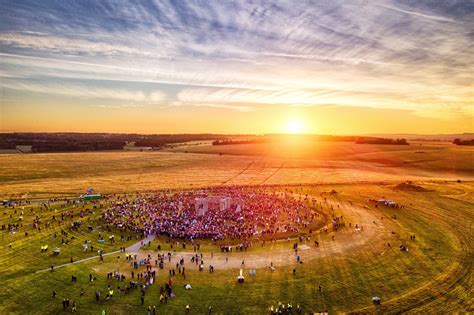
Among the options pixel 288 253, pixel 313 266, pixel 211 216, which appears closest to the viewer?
pixel 313 266

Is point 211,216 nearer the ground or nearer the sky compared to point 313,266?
nearer the sky

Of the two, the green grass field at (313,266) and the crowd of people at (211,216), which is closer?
the green grass field at (313,266)

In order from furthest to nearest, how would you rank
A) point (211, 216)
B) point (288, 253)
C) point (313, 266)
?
point (211, 216), point (288, 253), point (313, 266)

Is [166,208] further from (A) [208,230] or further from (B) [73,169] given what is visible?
(B) [73,169]

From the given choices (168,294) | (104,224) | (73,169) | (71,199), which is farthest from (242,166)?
(168,294)

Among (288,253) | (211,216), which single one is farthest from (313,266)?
(211,216)

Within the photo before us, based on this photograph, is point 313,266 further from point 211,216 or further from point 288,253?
point 211,216

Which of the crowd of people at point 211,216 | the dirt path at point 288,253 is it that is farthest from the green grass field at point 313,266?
the crowd of people at point 211,216

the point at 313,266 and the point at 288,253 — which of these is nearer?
the point at 313,266

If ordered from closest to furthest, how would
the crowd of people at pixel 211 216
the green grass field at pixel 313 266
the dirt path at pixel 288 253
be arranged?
the green grass field at pixel 313 266 < the dirt path at pixel 288 253 < the crowd of people at pixel 211 216

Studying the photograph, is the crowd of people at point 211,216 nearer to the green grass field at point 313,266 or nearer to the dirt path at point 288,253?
the green grass field at point 313,266
